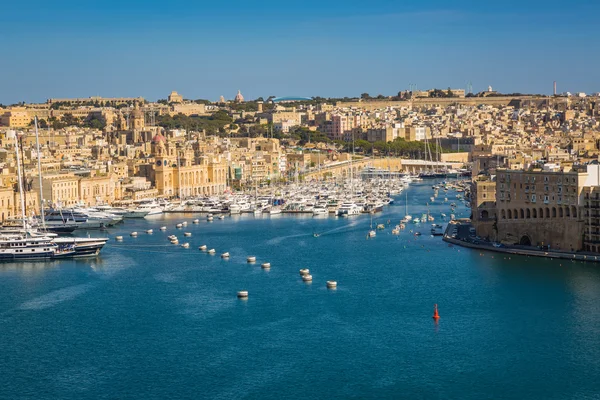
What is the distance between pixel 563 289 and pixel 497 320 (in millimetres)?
2197

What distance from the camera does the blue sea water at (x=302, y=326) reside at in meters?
12.0

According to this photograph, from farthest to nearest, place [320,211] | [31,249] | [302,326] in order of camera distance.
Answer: [320,211]
[31,249]
[302,326]

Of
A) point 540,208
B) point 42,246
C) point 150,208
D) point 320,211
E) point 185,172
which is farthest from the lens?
point 185,172

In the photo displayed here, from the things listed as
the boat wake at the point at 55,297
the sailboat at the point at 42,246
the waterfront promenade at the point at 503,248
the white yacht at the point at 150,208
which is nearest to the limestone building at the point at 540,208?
the waterfront promenade at the point at 503,248

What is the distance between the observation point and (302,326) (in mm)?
14438

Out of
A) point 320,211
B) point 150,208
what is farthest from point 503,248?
point 150,208

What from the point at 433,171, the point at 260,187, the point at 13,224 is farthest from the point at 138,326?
the point at 433,171

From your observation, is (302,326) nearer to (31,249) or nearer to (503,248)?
(503,248)

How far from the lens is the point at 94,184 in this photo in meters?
31.2

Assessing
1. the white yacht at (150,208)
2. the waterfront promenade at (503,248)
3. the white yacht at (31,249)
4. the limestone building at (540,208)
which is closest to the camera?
the waterfront promenade at (503,248)

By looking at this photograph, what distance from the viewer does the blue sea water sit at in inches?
474

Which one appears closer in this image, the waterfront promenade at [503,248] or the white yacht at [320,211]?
the waterfront promenade at [503,248]

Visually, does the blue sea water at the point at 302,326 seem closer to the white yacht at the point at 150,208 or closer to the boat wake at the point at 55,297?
the boat wake at the point at 55,297

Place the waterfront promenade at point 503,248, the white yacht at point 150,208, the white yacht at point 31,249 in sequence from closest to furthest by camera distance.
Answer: the waterfront promenade at point 503,248 → the white yacht at point 31,249 → the white yacht at point 150,208
